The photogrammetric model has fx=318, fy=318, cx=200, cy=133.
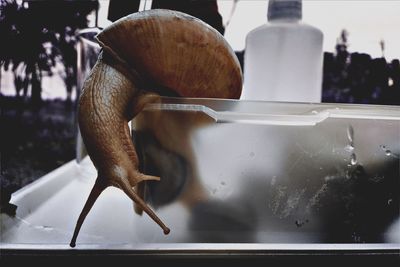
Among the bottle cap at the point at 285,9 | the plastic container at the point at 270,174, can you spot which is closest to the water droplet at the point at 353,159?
the plastic container at the point at 270,174

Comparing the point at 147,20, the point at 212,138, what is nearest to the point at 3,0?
the point at 147,20

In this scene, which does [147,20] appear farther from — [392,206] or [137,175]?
[392,206]

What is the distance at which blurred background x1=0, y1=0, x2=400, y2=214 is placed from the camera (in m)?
0.51

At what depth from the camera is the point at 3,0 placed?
45 centimetres

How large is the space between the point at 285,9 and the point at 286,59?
0.27 feet

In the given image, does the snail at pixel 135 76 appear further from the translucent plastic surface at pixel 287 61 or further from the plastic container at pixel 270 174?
the translucent plastic surface at pixel 287 61

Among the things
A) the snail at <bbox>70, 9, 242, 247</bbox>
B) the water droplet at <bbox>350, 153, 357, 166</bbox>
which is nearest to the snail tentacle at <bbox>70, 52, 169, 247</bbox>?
the snail at <bbox>70, 9, 242, 247</bbox>

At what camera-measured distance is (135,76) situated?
359 millimetres

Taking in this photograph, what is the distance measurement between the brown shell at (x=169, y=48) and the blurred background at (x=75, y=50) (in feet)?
0.44

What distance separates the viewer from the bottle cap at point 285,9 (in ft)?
1.72

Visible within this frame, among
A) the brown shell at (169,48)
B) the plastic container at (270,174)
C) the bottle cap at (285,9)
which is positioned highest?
the bottle cap at (285,9)

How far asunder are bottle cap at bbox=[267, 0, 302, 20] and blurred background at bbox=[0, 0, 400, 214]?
0.16 ft

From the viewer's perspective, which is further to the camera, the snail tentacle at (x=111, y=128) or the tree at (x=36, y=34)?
the tree at (x=36, y=34)

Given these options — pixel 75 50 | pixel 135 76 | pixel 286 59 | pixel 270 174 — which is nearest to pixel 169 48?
pixel 135 76
